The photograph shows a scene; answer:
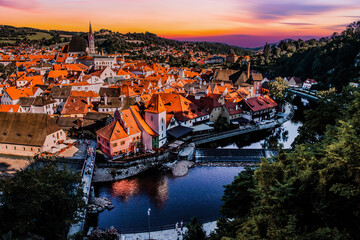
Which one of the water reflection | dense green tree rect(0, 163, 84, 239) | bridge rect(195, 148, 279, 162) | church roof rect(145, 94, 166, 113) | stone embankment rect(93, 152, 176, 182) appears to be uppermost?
church roof rect(145, 94, 166, 113)

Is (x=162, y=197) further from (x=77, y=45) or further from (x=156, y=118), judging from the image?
(x=77, y=45)

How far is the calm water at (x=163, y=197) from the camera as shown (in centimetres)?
2248

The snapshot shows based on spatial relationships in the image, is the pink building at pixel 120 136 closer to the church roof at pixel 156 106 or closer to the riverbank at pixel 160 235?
the church roof at pixel 156 106

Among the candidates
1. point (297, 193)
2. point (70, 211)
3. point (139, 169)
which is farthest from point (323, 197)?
point (139, 169)

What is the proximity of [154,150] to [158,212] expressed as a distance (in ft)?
36.2

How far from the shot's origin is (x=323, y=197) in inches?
389

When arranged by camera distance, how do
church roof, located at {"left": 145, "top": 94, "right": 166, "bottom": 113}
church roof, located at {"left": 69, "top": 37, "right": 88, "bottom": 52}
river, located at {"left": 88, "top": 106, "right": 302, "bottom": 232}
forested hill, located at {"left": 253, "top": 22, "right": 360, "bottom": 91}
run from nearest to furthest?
1. river, located at {"left": 88, "top": 106, "right": 302, "bottom": 232}
2. church roof, located at {"left": 145, "top": 94, "right": 166, "bottom": 113}
3. forested hill, located at {"left": 253, "top": 22, "right": 360, "bottom": 91}
4. church roof, located at {"left": 69, "top": 37, "right": 88, "bottom": 52}

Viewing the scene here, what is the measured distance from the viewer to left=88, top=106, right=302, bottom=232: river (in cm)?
2233

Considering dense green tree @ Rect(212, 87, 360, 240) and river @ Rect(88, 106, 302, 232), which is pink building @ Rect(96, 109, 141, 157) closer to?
river @ Rect(88, 106, 302, 232)

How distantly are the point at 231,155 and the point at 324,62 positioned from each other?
77708mm

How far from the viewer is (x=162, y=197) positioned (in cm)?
2573

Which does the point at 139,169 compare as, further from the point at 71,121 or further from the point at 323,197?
the point at 323,197

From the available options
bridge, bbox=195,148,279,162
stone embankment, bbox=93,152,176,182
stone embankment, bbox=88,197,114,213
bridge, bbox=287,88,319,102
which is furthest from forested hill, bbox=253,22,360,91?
stone embankment, bbox=88,197,114,213

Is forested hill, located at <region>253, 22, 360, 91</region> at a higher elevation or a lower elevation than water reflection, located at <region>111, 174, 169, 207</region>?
higher
